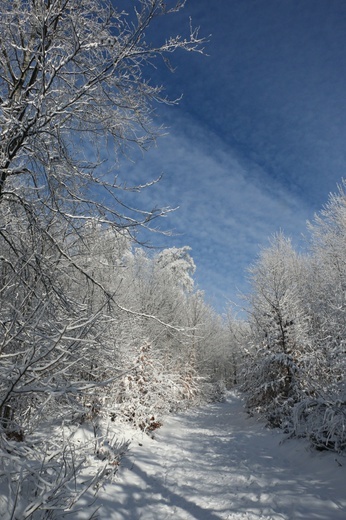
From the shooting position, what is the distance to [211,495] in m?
4.85

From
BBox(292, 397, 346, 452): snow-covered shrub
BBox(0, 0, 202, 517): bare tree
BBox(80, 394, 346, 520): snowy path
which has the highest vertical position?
BBox(0, 0, 202, 517): bare tree

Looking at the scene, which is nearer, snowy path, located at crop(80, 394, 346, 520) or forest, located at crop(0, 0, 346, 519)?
forest, located at crop(0, 0, 346, 519)

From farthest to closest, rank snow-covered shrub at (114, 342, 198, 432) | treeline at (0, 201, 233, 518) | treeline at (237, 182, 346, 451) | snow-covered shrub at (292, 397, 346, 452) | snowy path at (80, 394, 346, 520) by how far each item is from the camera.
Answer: treeline at (237, 182, 346, 451) < snow-covered shrub at (114, 342, 198, 432) < snow-covered shrub at (292, 397, 346, 452) < snowy path at (80, 394, 346, 520) < treeline at (0, 201, 233, 518)

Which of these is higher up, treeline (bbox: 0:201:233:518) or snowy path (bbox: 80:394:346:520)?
treeline (bbox: 0:201:233:518)

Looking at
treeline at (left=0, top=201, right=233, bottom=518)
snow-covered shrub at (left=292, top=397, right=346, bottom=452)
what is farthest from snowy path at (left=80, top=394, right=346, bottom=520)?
treeline at (left=0, top=201, right=233, bottom=518)

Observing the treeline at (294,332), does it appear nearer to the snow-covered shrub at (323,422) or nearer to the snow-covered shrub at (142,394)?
the snow-covered shrub at (323,422)

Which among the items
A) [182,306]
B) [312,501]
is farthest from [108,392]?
[182,306]

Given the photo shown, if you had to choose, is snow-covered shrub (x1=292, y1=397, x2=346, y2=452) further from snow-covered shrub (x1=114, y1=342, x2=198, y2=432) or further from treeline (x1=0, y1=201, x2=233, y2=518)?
snow-covered shrub (x1=114, y1=342, x2=198, y2=432)

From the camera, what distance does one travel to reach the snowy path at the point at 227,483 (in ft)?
13.8

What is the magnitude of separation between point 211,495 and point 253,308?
33.9 ft

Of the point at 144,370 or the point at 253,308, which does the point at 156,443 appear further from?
the point at 253,308

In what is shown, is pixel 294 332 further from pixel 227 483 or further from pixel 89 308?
pixel 89 308

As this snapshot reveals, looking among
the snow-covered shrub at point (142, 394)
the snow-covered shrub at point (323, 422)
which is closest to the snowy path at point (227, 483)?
the snow-covered shrub at point (323, 422)

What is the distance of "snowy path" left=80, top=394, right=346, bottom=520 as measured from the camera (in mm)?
4191
